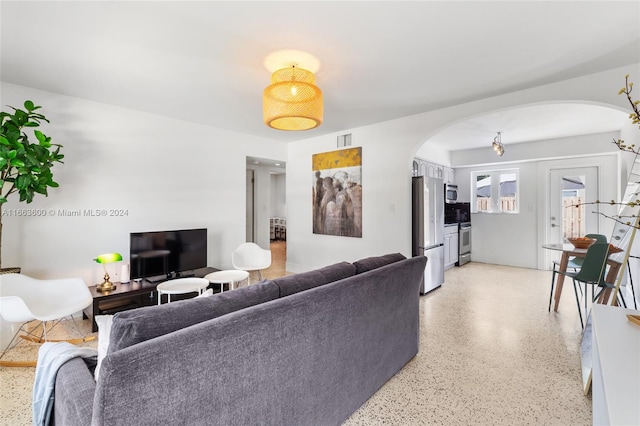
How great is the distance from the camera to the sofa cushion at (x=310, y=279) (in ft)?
5.19

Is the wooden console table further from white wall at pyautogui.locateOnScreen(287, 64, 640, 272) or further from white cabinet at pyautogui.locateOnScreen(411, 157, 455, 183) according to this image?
white cabinet at pyautogui.locateOnScreen(411, 157, 455, 183)

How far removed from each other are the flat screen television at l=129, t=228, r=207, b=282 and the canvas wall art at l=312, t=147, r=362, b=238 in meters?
2.08

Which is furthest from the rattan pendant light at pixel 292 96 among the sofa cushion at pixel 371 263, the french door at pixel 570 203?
the french door at pixel 570 203

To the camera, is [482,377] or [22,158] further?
[22,158]

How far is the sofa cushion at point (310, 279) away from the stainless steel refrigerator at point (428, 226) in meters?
2.53

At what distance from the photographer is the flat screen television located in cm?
343

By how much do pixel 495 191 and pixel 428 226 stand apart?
335 centimetres

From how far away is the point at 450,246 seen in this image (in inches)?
233

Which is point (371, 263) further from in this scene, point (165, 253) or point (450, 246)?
point (450, 246)

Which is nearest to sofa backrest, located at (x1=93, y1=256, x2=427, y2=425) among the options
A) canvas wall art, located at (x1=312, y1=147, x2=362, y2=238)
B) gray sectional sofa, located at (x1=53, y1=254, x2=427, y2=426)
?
gray sectional sofa, located at (x1=53, y1=254, x2=427, y2=426)

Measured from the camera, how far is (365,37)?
223 cm

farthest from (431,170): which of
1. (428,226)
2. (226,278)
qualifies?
(226,278)

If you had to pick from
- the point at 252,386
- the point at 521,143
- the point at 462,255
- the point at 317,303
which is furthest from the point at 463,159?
the point at 252,386

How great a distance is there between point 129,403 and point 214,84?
2986mm
